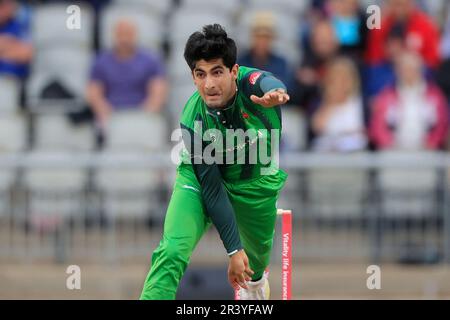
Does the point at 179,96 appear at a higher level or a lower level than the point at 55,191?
higher

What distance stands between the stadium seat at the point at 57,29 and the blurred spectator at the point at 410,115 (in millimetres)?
3460

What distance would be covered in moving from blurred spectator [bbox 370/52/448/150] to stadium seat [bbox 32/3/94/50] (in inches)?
136

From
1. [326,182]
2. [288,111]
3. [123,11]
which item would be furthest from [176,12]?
[326,182]

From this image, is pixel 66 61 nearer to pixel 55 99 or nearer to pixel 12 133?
pixel 55 99

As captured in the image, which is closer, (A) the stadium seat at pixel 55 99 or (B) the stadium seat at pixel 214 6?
(A) the stadium seat at pixel 55 99

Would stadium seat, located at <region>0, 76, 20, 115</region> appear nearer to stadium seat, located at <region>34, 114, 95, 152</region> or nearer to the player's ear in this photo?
stadium seat, located at <region>34, 114, 95, 152</region>

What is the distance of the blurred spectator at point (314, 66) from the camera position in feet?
43.8

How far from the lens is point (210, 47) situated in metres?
7.71

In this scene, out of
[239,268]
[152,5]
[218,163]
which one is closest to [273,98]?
[218,163]

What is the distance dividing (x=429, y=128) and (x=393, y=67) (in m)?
0.85

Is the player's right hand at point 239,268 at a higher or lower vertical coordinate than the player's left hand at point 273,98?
lower

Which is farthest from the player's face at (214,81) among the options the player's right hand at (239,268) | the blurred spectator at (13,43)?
the blurred spectator at (13,43)

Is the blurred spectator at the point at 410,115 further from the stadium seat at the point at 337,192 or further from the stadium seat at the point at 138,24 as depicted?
the stadium seat at the point at 138,24

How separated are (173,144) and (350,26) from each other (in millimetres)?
2682
